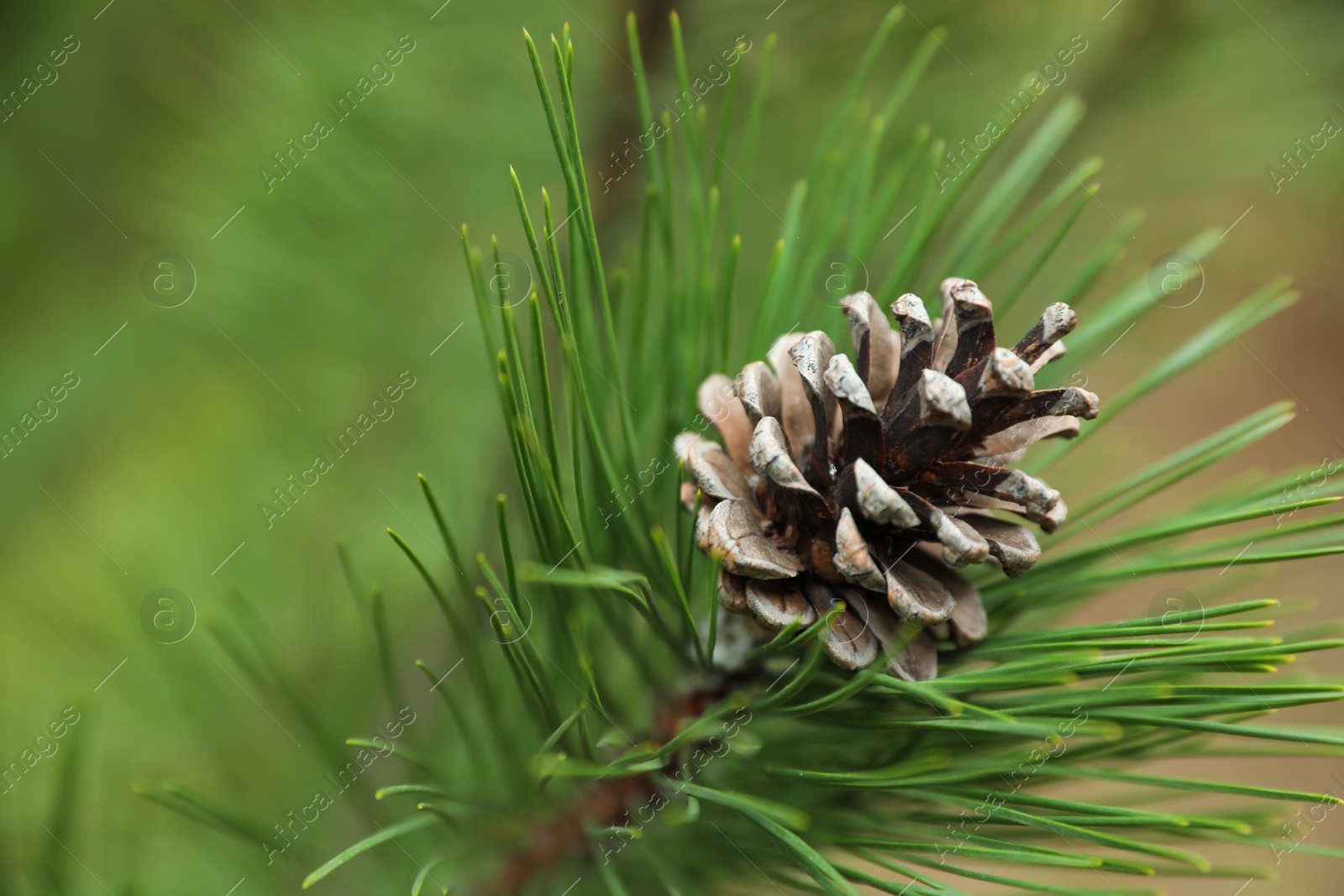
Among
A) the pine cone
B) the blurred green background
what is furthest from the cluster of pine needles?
the blurred green background

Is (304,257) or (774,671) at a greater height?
(304,257)

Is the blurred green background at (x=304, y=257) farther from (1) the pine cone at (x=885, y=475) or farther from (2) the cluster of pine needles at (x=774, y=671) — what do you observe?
(1) the pine cone at (x=885, y=475)

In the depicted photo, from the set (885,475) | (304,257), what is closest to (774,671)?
(885,475)

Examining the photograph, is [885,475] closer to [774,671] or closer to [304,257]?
[774,671]

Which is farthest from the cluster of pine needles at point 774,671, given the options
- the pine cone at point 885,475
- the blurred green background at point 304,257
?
the blurred green background at point 304,257

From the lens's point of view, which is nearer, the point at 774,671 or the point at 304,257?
the point at 774,671

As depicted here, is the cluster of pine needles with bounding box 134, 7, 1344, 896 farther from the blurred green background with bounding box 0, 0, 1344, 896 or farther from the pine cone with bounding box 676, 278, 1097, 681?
the blurred green background with bounding box 0, 0, 1344, 896

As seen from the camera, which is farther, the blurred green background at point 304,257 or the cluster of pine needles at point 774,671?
the blurred green background at point 304,257
